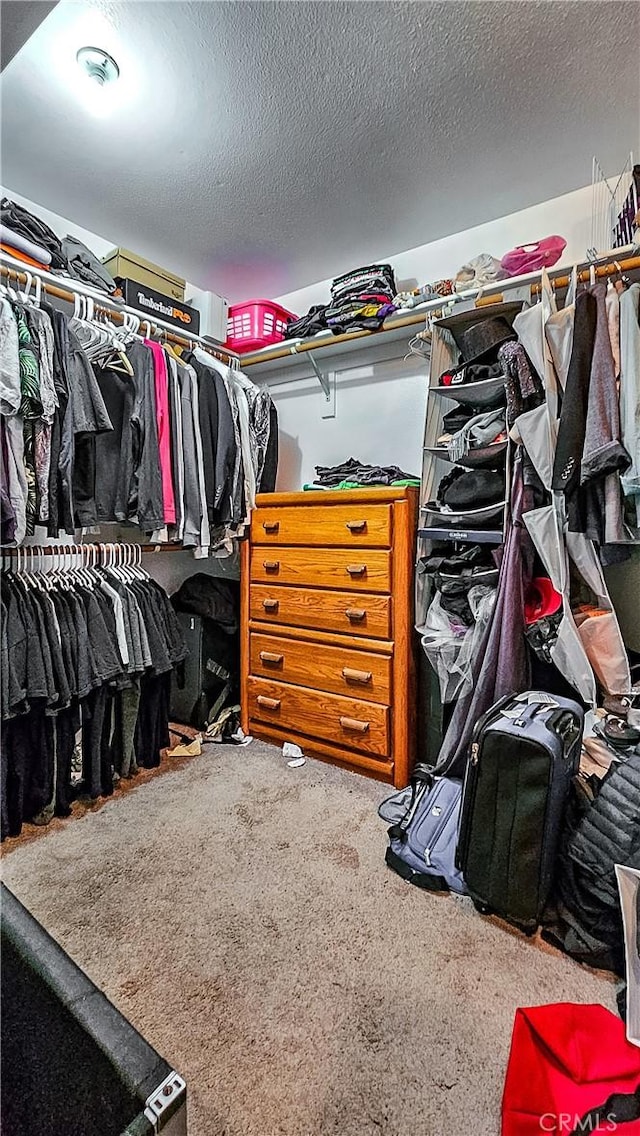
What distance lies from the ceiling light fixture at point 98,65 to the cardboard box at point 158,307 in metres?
0.67

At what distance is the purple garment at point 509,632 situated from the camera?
168cm

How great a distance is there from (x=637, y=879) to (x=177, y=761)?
1694mm

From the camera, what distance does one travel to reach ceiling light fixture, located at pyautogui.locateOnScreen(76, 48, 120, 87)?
1549 mm

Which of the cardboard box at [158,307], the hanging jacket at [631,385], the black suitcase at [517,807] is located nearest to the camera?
the black suitcase at [517,807]

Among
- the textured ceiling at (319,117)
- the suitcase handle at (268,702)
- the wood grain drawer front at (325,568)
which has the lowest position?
the suitcase handle at (268,702)

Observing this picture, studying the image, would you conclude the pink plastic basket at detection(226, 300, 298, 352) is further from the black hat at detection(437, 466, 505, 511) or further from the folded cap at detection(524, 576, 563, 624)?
the folded cap at detection(524, 576, 563, 624)

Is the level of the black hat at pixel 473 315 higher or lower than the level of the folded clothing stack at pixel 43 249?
lower

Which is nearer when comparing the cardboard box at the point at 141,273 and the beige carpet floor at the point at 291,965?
the beige carpet floor at the point at 291,965

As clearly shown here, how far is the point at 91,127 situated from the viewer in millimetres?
1824

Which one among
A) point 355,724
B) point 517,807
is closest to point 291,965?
point 517,807

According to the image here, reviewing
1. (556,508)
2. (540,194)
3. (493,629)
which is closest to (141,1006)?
(493,629)

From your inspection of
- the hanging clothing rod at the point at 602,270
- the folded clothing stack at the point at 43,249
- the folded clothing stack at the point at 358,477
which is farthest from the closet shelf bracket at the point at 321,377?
the hanging clothing rod at the point at 602,270

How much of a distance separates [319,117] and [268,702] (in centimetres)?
226

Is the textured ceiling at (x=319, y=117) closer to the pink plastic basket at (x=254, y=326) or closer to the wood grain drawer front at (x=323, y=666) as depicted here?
the pink plastic basket at (x=254, y=326)
